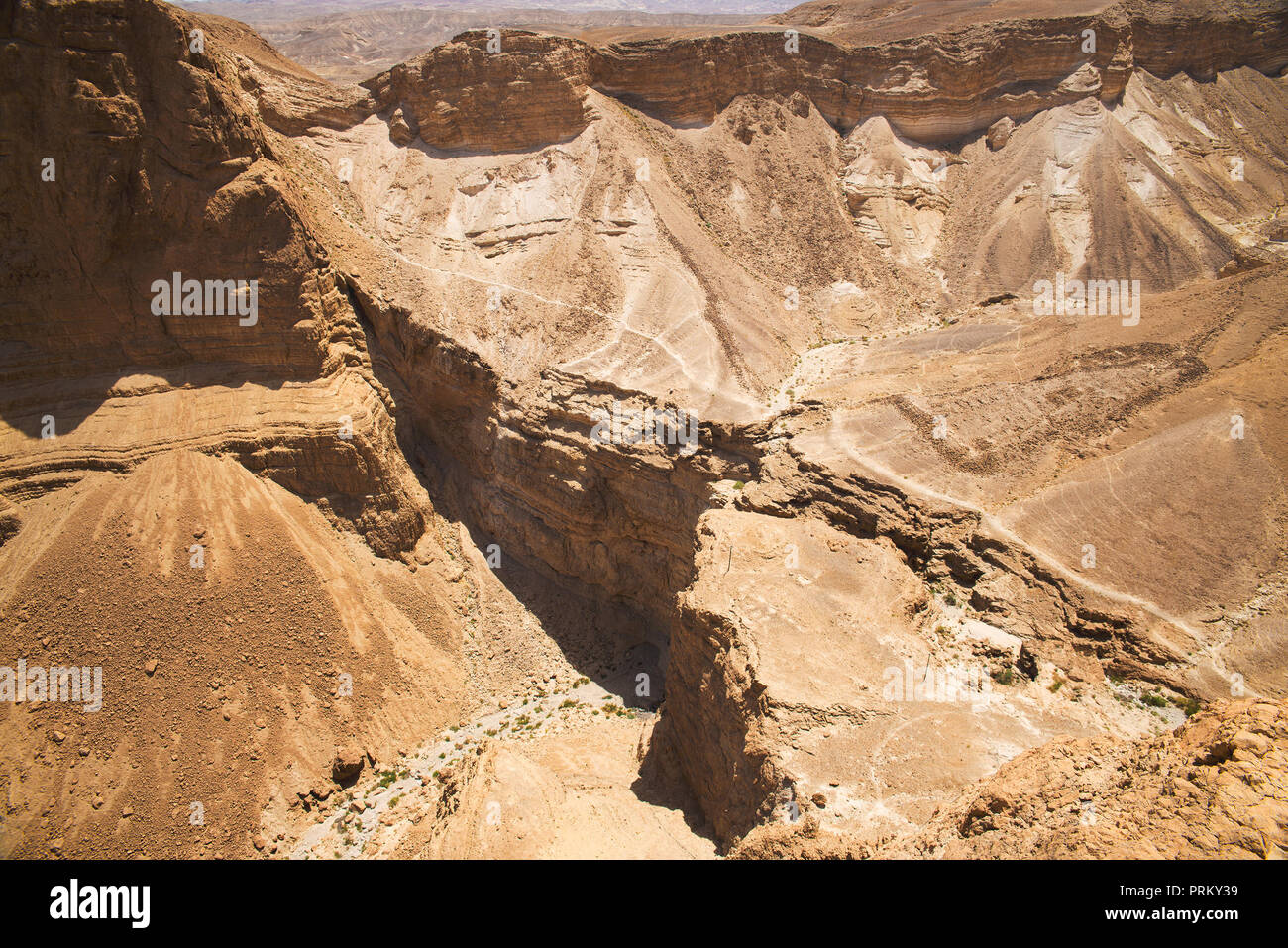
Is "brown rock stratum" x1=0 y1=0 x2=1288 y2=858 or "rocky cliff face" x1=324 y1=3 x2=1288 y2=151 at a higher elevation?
"rocky cliff face" x1=324 y1=3 x2=1288 y2=151

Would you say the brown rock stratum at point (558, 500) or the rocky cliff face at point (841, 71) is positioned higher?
the rocky cliff face at point (841, 71)

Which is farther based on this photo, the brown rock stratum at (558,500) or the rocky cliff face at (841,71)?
the rocky cliff face at (841,71)

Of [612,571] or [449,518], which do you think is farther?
[449,518]

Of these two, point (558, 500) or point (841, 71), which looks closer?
point (558, 500)

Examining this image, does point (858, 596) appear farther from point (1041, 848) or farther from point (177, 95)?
point (177, 95)

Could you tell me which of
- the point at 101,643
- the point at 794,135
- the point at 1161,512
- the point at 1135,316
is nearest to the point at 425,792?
the point at 101,643

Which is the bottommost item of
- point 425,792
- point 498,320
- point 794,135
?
point 425,792

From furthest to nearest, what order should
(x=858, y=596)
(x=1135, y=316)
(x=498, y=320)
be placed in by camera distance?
1. (x=498, y=320)
2. (x=1135, y=316)
3. (x=858, y=596)

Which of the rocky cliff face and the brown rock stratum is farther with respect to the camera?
the rocky cliff face
